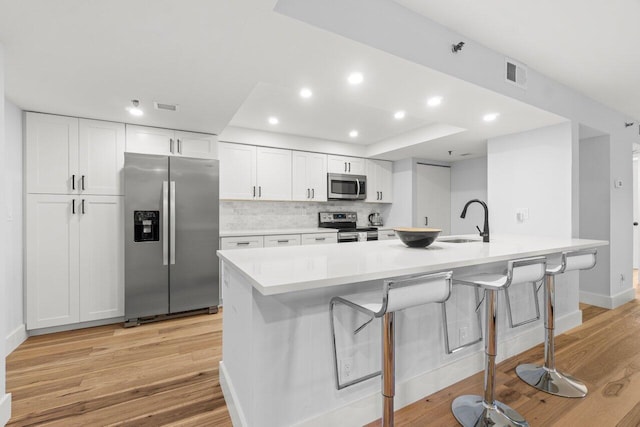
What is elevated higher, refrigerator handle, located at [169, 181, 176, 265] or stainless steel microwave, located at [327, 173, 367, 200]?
stainless steel microwave, located at [327, 173, 367, 200]

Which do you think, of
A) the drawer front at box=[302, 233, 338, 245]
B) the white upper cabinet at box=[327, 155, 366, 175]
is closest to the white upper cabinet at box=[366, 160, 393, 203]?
the white upper cabinet at box=[327, 155, 366, 175]

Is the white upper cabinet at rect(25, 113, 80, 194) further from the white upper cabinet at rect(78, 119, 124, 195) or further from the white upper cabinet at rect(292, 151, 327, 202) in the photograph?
the white upper cabinet at rect(292, 151, 327, 202)

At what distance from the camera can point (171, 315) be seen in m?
3.33

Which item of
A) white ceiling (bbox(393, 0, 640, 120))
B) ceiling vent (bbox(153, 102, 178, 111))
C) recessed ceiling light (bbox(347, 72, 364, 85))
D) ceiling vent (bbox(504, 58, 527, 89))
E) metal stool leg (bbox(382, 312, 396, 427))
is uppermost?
white ceiling (bbox(393, 0, 640, 120))

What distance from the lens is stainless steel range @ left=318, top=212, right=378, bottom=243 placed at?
453cm

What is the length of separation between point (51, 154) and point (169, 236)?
1.33m

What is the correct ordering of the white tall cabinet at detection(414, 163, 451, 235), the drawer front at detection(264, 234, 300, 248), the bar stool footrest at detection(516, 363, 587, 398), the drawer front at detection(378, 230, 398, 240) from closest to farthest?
the bar stool footrest at detection(516, 363, 587, 398)
the drawer front at detection(264, 234, 300, 248)
the drawer front at detection(378, 230, 398, 240)
the white tall cabinet at detection(414, 163, 451, 235)

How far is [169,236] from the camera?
3.21m

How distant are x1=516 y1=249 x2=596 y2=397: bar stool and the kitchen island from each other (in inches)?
8.5

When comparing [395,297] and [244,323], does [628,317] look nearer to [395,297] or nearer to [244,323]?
[395,297]

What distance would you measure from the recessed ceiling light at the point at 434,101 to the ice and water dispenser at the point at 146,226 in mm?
2977

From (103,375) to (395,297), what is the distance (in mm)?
2291

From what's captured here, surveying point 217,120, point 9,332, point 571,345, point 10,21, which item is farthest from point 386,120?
point 9,332

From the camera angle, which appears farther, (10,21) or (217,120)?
(217,120)
